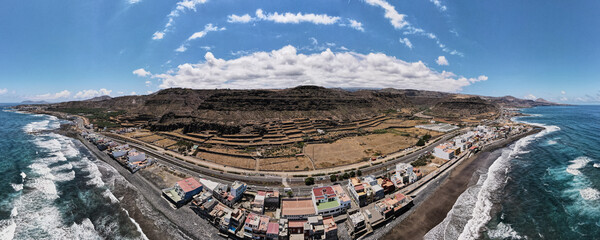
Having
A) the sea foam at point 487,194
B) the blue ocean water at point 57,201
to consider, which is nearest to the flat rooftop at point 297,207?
the blue ocean water at point 57,201

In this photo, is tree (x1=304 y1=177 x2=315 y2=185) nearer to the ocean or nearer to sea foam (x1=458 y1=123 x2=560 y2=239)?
the ocean

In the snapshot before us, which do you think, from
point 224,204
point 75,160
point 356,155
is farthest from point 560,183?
point 75,160

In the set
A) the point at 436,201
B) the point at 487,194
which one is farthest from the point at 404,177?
the point at 487,194

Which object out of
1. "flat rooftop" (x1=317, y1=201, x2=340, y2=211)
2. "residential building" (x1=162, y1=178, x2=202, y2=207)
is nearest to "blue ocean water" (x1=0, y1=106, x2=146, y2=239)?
"residential building" (x1=162, y1=178, x2=202, y2=207)

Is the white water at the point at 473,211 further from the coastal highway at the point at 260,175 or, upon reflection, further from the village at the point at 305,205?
the coastal highway at the point at 260,175

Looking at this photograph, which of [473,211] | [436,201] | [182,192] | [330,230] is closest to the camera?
[330,230]

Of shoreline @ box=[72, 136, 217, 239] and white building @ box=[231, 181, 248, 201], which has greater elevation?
white building @ box=[231, 181, 248, 201]

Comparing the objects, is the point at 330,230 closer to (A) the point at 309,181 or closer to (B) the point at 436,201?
(A) the point at 309,181
